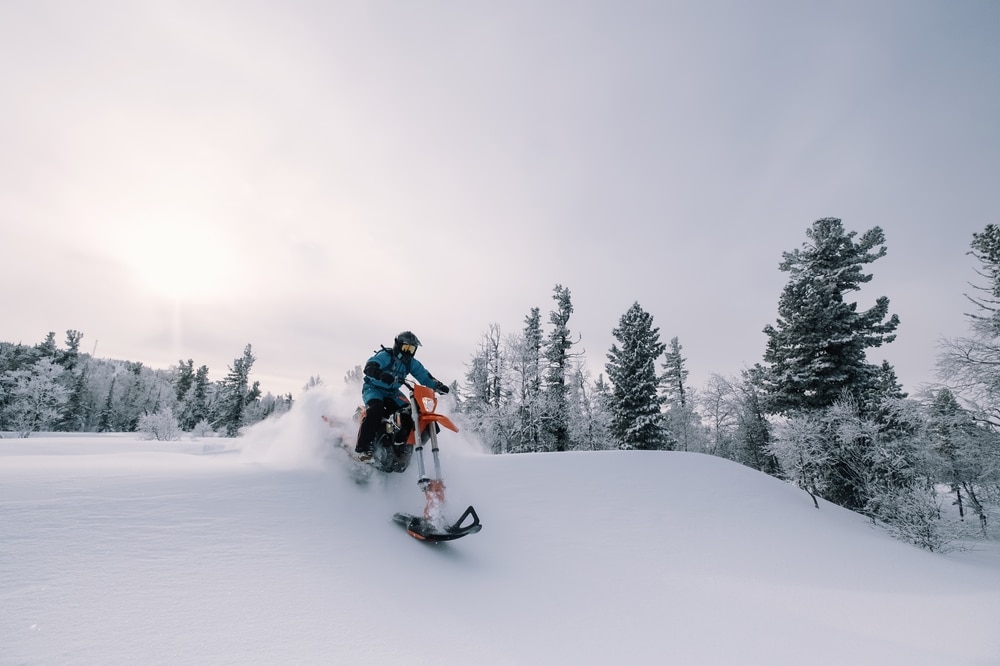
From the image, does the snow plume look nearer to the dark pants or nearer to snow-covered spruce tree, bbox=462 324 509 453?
the dark pants

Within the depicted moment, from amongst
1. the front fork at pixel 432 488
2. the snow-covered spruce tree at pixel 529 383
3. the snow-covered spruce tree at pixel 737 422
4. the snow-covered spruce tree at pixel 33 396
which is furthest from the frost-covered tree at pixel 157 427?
the snow-covered spruce tree at pixel 737 422

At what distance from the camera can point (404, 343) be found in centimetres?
579

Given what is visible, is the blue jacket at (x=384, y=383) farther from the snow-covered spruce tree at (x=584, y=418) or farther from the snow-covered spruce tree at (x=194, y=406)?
the snow-covered spruce tree at (x=194, y=406)

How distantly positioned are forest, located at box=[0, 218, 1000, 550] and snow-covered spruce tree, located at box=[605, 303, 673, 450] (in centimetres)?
11

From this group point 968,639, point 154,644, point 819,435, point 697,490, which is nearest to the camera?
point 154,644

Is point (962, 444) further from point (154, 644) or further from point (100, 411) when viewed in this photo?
point (100, 411)

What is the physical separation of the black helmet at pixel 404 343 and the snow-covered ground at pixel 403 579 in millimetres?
1835

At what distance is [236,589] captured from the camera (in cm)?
276

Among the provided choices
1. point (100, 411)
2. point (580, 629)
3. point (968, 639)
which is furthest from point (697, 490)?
point (100, 411)

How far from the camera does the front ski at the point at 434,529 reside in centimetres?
437

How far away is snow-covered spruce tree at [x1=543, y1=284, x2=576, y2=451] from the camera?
3031 cm

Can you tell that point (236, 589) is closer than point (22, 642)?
No

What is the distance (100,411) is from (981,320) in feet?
299

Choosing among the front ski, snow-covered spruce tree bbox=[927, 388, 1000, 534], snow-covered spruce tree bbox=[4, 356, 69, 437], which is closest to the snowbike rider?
the front ski
